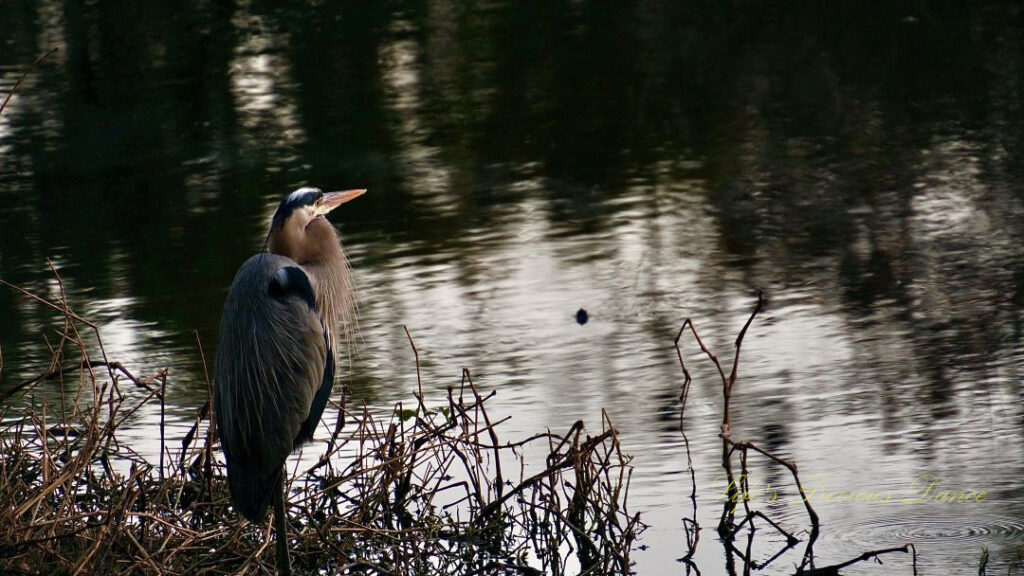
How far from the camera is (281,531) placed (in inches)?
195

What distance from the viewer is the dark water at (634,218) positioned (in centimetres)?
641

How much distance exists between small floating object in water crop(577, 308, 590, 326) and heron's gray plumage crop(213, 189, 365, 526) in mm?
3024

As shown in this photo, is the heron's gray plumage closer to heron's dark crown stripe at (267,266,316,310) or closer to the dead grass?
heron's dark crown stripe at (267,266,316,310)

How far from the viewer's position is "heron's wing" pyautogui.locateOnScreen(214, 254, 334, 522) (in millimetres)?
4980

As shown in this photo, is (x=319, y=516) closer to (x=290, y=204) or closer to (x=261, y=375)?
(x=261, y=375)

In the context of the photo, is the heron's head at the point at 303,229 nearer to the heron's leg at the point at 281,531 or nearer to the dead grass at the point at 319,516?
the dead grass at the point at 319,516

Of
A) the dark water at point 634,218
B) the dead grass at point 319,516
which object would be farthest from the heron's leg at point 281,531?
the dark water at point 634,218

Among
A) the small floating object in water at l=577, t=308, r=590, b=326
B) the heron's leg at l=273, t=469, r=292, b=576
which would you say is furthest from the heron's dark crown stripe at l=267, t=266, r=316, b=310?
the small floating object in water at l=577, t=308, r=590, b=326

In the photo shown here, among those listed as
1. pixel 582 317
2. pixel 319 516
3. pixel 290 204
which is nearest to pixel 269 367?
pixel 290 204

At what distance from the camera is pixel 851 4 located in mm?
17078

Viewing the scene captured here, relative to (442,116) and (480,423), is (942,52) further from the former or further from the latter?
(480,423)

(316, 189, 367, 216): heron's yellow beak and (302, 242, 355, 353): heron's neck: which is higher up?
(316, 189, 367, 216): heron's yellow beak

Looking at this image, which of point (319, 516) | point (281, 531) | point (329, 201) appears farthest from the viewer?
point (319, 516)

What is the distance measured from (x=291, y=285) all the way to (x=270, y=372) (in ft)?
0.98
